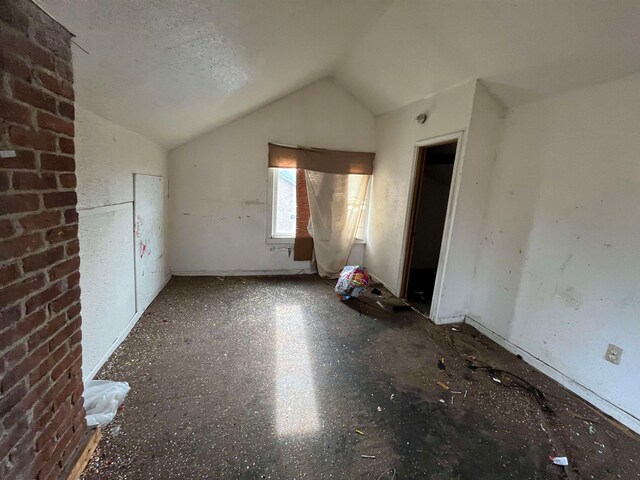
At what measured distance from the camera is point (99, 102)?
168 cm

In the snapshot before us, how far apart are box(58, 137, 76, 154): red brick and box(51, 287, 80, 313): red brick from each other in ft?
1.93

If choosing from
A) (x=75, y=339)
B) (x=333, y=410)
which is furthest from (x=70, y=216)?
(x=333, y=410)

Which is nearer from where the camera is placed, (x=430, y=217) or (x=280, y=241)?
(x=280, y=241)

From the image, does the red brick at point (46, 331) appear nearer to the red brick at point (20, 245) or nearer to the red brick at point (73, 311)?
the red brick at point (73, 311)

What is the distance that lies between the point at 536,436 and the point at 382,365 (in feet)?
3.23

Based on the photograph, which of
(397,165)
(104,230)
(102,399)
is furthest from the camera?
(397,165)

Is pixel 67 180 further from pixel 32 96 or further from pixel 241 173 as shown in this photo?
pixel 241 173

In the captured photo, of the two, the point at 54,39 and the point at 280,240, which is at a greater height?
the point at 54,39

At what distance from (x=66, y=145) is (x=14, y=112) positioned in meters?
0.27

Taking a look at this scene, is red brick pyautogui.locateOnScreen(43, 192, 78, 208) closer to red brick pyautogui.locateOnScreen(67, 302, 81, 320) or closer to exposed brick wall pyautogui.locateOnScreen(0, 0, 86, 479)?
exposed brick wall pyautogui.locateOnScreen(0, 0, 86, 479)

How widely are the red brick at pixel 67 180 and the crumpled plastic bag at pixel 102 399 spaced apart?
4.07 feet

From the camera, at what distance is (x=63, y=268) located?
1202 mm

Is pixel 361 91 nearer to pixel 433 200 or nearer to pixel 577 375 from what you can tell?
pixel 433 200

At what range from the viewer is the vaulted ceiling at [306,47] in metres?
1.22
